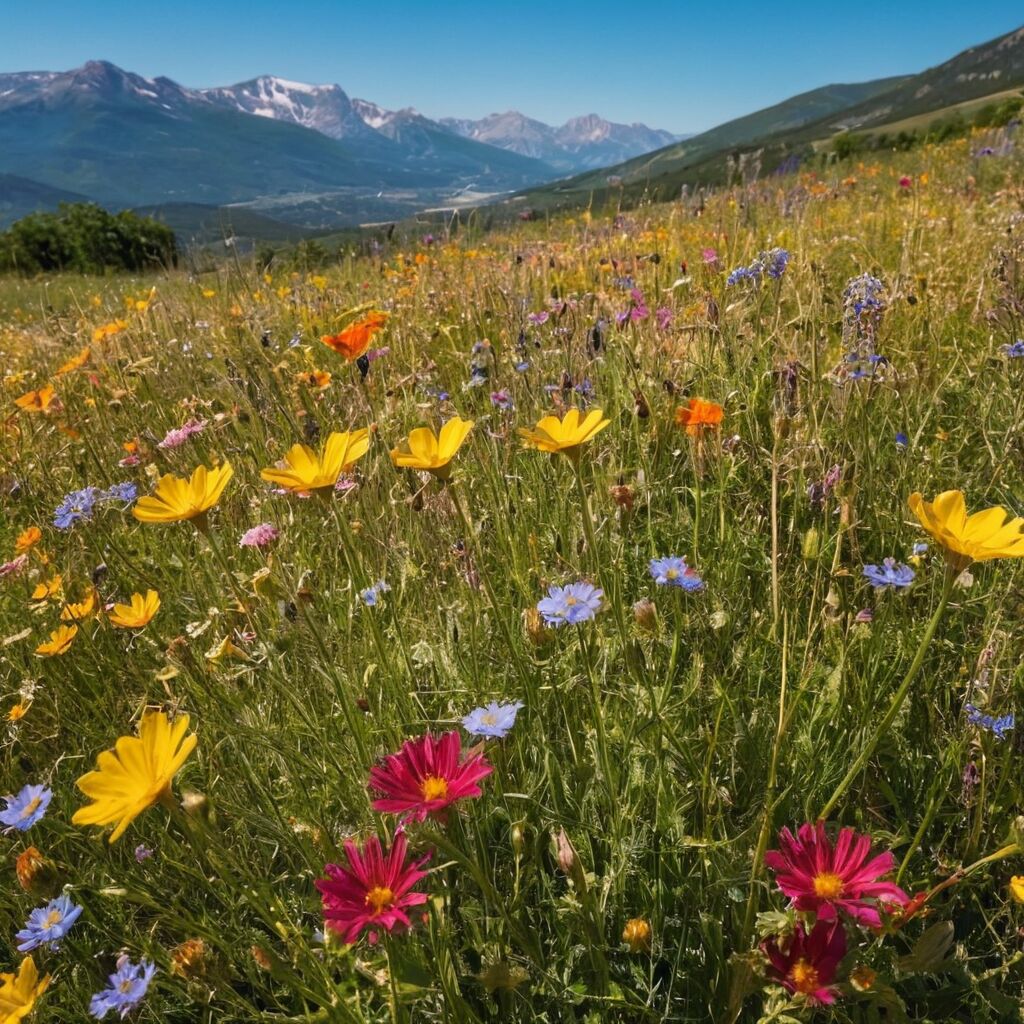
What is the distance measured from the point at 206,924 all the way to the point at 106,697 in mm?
729

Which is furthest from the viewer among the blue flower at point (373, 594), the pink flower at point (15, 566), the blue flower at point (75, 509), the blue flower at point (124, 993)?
the pink flower at point (15, 566)

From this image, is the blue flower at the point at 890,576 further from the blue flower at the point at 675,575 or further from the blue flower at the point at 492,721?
the blue flower at the point at 492,721

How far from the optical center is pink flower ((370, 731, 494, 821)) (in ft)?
2.60

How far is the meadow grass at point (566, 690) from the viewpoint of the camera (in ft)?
3.28

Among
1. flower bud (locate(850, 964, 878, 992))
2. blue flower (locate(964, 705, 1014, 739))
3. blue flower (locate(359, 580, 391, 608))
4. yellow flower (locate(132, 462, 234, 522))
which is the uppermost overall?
yellow flower (locate(132, 462, 234, 522))

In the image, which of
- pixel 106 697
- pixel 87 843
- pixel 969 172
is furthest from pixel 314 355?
pixel 969 172

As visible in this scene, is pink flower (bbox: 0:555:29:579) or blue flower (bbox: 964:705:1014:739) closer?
blue flower (bbox: 964:705:1014:739)

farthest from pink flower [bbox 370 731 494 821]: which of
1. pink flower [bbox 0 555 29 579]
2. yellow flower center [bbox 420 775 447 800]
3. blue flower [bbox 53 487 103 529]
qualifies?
pink flower [bbox 0 555 29 579]

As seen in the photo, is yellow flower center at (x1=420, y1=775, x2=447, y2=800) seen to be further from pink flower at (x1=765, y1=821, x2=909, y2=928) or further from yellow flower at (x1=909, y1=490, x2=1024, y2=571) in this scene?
yellow flower at (x1=909, y1=490, x2=1024, y2=571)

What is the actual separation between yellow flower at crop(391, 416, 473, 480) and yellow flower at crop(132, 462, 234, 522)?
278 mm

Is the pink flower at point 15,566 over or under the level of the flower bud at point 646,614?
under

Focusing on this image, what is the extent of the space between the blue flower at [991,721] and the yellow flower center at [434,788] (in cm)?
83

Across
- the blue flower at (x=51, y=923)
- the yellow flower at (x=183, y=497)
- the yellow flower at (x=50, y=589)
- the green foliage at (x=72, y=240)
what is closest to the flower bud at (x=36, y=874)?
the blue flower at (x=51, y=923)

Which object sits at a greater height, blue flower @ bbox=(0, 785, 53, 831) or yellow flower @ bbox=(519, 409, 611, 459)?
yellow flower @ bbox=(519, 409, 611, 459)
